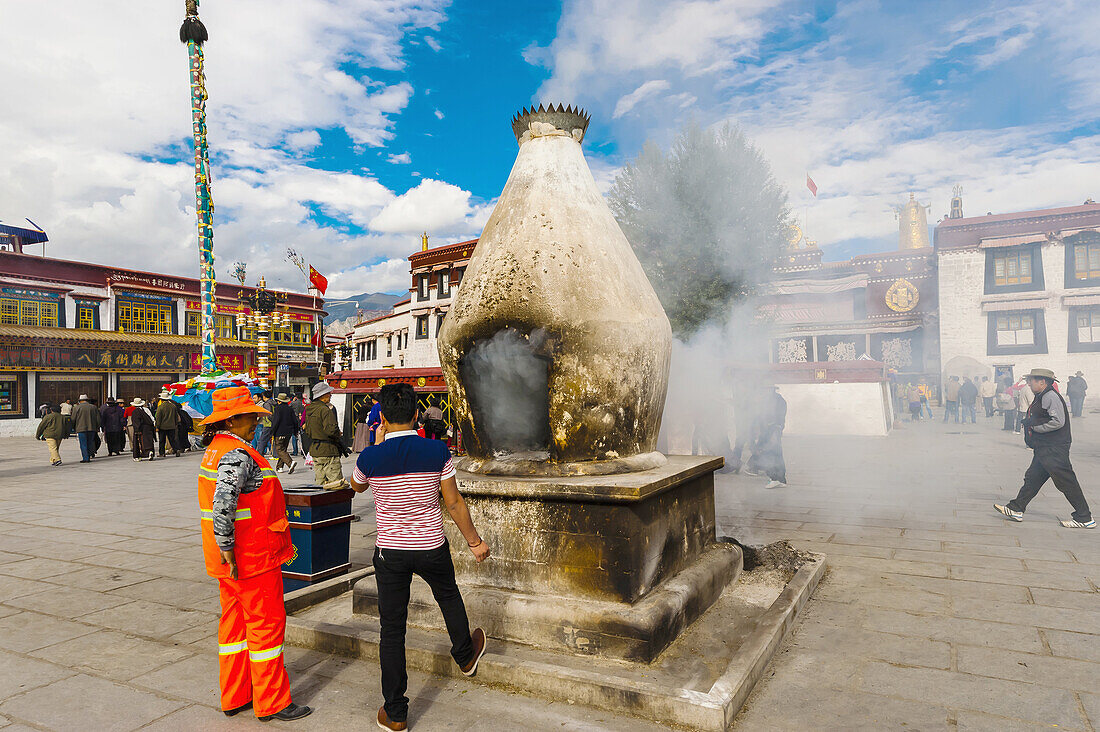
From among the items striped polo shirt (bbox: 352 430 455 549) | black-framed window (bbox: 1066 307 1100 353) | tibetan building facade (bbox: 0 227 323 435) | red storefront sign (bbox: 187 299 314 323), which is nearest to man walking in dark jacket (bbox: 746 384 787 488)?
striped polo shirt (bbox: 352 430 455 549)

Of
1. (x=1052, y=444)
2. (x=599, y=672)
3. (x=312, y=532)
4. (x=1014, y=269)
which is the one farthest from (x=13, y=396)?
(x=1014, y=269)

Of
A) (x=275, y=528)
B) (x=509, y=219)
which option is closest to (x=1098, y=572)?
(x=509, y=219)

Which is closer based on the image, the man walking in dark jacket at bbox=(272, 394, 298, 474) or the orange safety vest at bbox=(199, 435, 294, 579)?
the orange safety vest at bbox=(199, 435, 294, 579)

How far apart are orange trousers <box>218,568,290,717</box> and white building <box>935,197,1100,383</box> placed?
97.1 ft

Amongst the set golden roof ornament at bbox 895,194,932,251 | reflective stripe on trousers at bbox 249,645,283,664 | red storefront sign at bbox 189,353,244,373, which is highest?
golden roof ornament at bbox 895,194,932,251

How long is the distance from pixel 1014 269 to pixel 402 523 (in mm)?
32747

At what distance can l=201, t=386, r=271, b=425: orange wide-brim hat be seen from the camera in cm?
301

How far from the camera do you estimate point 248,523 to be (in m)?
2.92

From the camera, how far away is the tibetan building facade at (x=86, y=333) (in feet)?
84.2

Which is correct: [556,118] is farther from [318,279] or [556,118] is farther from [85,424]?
[318,279]

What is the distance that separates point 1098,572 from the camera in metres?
4.93

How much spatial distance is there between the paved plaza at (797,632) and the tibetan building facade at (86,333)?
74.1 ft

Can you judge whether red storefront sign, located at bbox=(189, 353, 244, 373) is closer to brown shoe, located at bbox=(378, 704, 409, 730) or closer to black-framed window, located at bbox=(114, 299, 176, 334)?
black-framed window, located at bbox=(114, 299, 176, 334)

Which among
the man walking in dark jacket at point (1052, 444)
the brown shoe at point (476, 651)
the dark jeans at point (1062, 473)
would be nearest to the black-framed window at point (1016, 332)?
the man walking in dark jacket at point (1052, 444)
